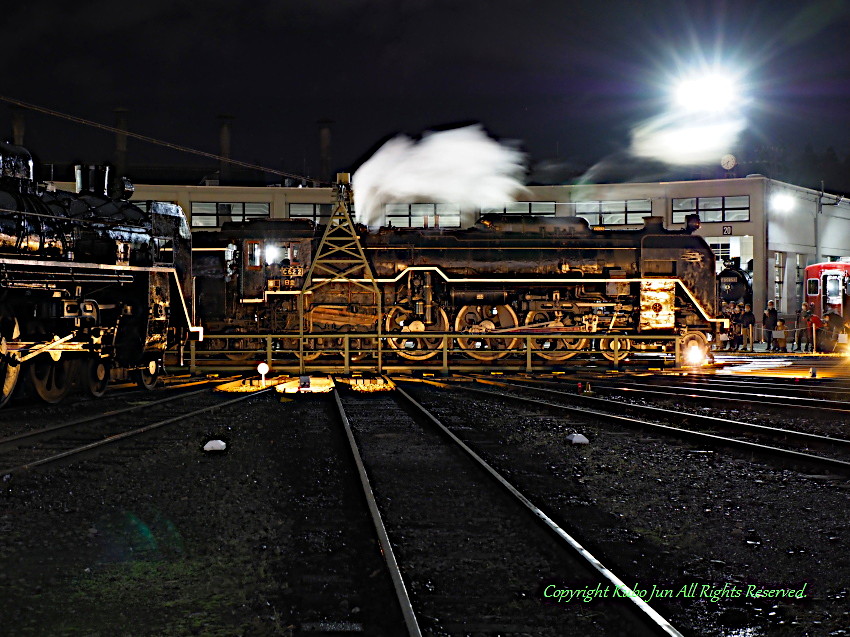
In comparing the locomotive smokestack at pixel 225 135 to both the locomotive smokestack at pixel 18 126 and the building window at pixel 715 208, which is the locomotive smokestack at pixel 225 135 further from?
the building window at pixel 715 208

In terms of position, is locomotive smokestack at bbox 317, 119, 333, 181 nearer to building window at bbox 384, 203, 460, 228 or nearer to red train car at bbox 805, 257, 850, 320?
building window at bbox 384, 203, 460, 228

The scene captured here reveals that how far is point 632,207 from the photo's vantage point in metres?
38.1

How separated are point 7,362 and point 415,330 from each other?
926 cm

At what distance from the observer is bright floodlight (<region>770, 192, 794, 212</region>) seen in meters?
37.2

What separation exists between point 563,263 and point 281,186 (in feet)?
Result: 73.3

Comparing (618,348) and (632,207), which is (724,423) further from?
(632,207)

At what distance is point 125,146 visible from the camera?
43.5 meters

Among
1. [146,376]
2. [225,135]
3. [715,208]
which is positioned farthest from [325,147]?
[146,376]

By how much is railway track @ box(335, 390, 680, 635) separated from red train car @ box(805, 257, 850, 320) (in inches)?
1020

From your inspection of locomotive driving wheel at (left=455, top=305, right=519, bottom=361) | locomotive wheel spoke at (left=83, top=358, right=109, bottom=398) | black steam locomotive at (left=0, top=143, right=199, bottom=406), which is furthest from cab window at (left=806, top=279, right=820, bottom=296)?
locomotive wheel spoke at (left=83, top=358, right=109, bottom=398)

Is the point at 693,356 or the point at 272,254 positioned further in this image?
the point at 693,356

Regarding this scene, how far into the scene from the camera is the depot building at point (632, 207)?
1454 inches

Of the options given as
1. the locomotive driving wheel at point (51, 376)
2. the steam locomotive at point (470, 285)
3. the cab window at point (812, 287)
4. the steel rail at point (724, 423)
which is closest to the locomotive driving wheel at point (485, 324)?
the steam locomotive at point (470, 285)

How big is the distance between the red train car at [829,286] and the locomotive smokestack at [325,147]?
75.6 feet
